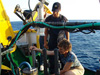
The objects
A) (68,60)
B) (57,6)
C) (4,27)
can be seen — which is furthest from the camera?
(4,27)

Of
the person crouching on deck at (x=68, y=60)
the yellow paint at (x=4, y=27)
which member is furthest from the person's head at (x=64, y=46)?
the yellow paint at (x=4, y=27)

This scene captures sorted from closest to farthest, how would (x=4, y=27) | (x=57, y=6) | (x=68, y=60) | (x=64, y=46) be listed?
1. (x=64, y=46)
2. (x=68, y=60)
3. (x=57, y=6)
4. (x=4, y=27)

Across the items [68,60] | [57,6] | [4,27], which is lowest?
[68,60]

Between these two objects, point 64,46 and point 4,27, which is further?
point 4,27

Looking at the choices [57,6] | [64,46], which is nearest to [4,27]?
[57,6]

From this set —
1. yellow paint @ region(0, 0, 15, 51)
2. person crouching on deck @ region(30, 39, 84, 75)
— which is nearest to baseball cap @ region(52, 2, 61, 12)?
person crouching on deck @ region(30, 39, 84, 75)

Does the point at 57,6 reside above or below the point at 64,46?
above

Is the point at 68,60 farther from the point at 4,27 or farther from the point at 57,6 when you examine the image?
the point at 4,27

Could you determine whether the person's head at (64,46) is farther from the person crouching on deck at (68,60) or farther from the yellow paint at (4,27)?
the yellow paint at (4,27)

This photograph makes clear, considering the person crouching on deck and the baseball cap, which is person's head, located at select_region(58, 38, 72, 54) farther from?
the baseball cap

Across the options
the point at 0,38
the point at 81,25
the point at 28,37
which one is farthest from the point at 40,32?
the point at 28,37

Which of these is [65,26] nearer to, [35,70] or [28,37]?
[35,70]

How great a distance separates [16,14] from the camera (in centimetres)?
616

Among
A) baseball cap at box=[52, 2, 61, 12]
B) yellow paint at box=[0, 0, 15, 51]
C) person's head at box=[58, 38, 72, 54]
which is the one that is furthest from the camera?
yellow paint at box=[0, 0, 15, 51]
